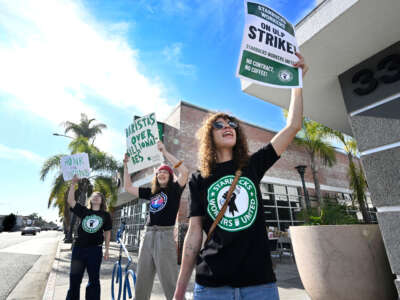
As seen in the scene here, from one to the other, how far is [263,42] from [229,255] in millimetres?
2008

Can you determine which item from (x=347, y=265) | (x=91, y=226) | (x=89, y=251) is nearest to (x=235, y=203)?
(x=347, y=265)

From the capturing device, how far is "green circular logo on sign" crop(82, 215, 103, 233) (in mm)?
3960

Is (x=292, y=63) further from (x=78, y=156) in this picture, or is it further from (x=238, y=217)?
(x=78, y=156)

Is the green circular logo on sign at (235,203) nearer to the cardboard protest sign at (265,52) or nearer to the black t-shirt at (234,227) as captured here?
the black t-shirt at (234,227)

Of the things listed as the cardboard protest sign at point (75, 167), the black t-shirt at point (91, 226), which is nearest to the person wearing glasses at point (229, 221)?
the black t-shirt at point (91, 226)

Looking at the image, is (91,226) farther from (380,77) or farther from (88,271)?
(380,77)

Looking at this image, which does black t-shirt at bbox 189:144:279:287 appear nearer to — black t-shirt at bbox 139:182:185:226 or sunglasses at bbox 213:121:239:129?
sunglasses at bbox 213:121:239:129

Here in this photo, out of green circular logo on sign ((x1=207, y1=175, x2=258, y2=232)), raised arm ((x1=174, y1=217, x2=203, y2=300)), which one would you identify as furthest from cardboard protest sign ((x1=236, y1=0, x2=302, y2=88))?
raised arm ((x1=174, y1=217, x2=203, y2=300))

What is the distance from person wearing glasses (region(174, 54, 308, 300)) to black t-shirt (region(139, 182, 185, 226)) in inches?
64.2

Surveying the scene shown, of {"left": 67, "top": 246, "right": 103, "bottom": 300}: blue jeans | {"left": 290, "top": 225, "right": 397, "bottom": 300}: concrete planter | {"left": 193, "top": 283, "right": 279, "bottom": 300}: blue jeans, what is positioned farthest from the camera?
{"left": 67, "top": 246, "right": 103, "bottom": 300}: blue jeans

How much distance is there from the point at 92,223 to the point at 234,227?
360cm

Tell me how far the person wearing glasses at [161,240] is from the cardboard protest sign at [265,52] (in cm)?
153

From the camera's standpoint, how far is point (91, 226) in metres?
4.03

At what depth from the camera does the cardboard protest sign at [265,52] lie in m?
2.13
